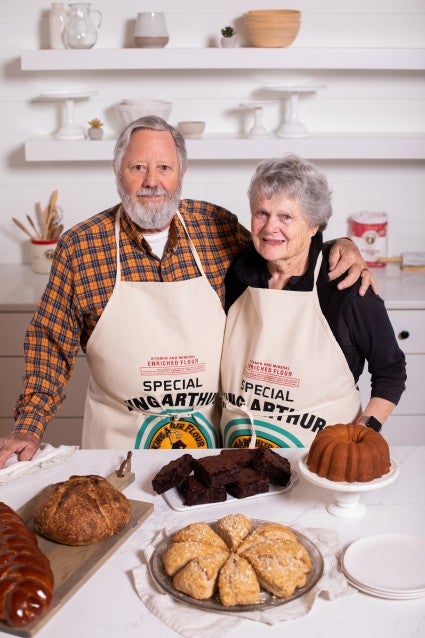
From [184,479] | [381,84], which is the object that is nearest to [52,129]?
[381,84]

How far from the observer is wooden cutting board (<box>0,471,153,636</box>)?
1.31 m

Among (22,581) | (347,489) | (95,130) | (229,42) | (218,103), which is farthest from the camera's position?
(218,103)

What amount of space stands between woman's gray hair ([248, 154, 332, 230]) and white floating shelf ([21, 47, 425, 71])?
1422 mm

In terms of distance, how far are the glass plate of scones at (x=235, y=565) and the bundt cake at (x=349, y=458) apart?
0.46 ft

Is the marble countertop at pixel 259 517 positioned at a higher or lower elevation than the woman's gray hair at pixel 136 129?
lower

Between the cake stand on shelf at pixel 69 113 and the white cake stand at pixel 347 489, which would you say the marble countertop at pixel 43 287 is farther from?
the white cake stand at pixel 347 489

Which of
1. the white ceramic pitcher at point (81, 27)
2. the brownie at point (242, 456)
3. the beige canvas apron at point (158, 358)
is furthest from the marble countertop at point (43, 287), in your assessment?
the brownie at point (242, 456)

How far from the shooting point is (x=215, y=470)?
1666 millimetres

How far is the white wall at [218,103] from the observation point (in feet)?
11.8

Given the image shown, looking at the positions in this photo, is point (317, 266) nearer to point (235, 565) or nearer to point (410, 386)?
point (235, 565)

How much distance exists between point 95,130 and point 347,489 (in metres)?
2.43

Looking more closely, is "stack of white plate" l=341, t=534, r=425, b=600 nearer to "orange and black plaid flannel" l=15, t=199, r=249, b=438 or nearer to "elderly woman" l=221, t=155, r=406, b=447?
"elderly woman" l=221, t=155, r=406, b=447

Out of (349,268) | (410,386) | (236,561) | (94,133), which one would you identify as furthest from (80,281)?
(410,386)

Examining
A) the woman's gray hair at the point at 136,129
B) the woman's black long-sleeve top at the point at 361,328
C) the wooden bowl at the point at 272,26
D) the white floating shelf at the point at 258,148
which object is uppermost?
the wooden bowl at the point at 272,26
